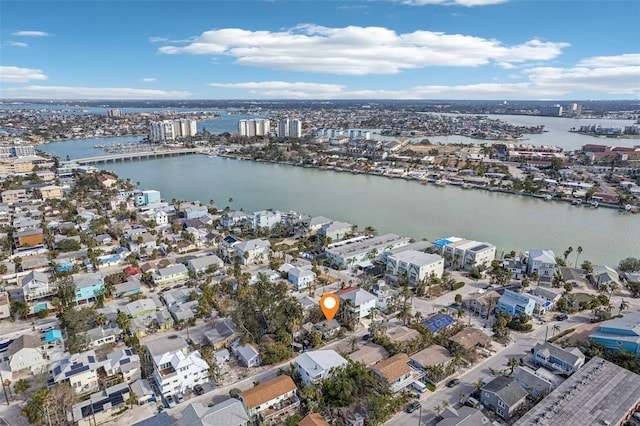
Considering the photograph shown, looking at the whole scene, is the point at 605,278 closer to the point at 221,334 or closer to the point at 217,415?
A: the point at 221,334

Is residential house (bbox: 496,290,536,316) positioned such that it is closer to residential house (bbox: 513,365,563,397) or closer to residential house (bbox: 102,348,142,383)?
residential house (bbox: 513,365,563,397)

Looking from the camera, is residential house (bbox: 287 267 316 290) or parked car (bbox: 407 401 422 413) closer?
parked car (bbox: 407 401 422 413)

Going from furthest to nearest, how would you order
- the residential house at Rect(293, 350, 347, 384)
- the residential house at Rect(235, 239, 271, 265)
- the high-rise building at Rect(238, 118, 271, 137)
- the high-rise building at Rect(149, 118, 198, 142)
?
the high-rise building at Rect(238, 118, 271, 137) → the high-rise building at Rect(149, 118, 198, 142) → the residential house at Rect(235, 239, 271, 265) → the residential house at Rect(293, 350, 347, 384)

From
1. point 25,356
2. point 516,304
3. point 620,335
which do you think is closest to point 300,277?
point 516,304

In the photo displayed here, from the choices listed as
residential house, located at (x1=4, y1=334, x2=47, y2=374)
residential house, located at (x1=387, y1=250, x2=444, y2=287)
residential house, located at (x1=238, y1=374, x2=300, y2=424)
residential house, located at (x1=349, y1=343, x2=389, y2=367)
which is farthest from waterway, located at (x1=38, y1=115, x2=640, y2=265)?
residential house, located at (x1=4, y1=334, x2=47, y2=374)

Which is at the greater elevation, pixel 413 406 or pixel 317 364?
pixel 317 364

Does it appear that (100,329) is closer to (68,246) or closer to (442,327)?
(68,246)

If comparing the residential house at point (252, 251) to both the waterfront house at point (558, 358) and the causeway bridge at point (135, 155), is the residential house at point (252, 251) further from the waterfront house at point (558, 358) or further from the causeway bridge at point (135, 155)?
the causeway bridge at point (135, 155)
